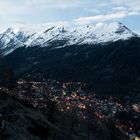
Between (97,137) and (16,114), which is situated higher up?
(16,114)

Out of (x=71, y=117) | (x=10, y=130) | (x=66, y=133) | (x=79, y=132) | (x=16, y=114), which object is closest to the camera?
(x=10, y=130)

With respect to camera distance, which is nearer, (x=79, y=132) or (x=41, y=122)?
(x=41, y=122)

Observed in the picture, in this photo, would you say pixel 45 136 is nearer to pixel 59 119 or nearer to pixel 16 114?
pixel 16 114

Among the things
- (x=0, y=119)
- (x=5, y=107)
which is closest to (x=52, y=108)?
(x=5, y=107)

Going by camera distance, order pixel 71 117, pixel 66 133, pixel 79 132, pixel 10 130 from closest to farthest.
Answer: pixel 10 130 < pixel 66 133 < pixel 71 117 < pixel 79 132

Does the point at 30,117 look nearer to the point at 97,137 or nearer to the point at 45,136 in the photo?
the point at 45,136

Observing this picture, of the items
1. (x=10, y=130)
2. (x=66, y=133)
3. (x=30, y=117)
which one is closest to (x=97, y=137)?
(x=66, y=133)

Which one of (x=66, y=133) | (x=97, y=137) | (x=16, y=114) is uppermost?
(x=16, y=114)

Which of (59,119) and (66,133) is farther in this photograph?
(59,119)

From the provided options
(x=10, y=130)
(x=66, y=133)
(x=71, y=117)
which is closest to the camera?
(x=10, y=130)
